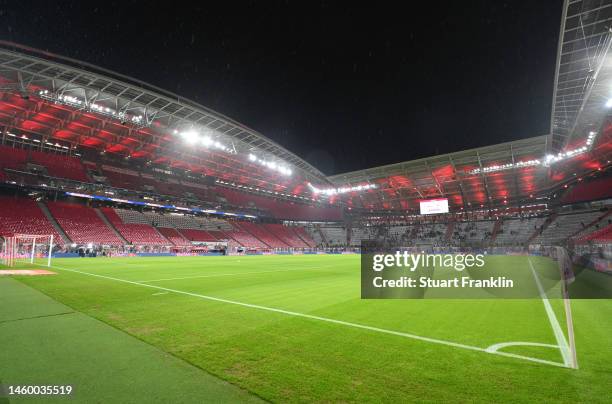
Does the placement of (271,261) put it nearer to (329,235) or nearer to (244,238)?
(244,238)

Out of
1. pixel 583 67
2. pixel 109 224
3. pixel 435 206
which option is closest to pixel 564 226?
pixel 435 206

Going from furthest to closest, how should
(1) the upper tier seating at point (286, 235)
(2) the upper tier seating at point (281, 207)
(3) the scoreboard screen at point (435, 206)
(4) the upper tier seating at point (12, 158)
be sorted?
(1) the upper tier seating at point (286, 235), (2) the upper tier seating at point (281, 207), (4) the upper tier seating at point (12, 158), (3) the scoreboard screen at point (435, 206)

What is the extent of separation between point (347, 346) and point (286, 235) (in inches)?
2541

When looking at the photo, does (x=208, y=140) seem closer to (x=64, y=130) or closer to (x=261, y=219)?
(x=64, y=130)

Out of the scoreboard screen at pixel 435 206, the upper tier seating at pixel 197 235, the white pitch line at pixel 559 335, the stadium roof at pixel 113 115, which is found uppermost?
the stadium roof at pixel 113 115

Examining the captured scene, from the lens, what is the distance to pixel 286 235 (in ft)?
225

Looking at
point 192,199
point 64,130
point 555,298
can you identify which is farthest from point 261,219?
point 555,298

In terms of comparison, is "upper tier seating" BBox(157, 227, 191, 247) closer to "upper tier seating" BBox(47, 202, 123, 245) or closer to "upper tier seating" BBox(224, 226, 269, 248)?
"upper tier seating" BBox(47, 202, 123, 245)

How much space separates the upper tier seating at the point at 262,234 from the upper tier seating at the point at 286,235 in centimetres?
148

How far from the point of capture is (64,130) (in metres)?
36.9

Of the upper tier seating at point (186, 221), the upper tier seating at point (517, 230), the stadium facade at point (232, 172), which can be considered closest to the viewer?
the stadium facade at point (232, 172)

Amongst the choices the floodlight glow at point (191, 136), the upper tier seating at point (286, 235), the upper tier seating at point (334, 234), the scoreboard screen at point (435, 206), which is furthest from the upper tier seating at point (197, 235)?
the scoreboard screen at point (435, 206)

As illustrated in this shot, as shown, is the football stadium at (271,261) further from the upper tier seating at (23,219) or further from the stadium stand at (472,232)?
the stadium stand at (472,232)

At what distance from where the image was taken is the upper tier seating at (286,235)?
66.1 m
